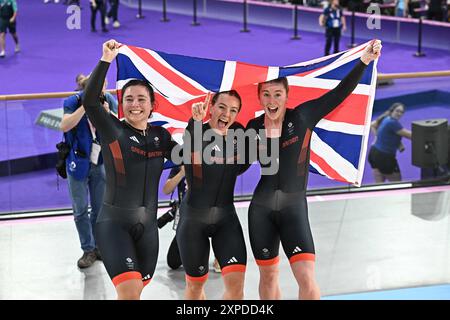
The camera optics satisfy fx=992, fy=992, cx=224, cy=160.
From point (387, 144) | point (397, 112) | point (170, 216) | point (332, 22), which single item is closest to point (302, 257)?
point (170, 216)

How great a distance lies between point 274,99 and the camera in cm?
717

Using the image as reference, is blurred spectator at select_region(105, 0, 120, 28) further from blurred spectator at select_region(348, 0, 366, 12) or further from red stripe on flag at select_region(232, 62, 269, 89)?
red stripe on flag at select_region(232, 62, 269, 89)

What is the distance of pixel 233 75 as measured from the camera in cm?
741

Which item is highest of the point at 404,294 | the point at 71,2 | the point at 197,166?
the point at 197,166

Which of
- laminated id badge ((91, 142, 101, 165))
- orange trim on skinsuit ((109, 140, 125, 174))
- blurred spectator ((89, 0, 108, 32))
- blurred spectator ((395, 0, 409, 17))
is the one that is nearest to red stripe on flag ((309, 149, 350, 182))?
orange trim on skinsuit ((109, 140, 125, 174))

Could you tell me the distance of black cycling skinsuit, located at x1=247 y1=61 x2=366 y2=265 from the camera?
711 cm

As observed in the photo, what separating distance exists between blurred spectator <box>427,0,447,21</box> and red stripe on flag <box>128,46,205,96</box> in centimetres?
1393

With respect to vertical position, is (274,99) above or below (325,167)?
above

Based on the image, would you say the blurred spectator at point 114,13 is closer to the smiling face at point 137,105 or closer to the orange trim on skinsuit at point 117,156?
the smiling face at point 137,105

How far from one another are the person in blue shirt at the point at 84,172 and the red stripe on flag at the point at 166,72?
3.96ft

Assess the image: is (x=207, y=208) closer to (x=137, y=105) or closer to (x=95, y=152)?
(x=137, y=105)

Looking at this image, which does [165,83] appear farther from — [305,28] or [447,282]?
[305,28]

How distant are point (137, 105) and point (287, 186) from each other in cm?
123
